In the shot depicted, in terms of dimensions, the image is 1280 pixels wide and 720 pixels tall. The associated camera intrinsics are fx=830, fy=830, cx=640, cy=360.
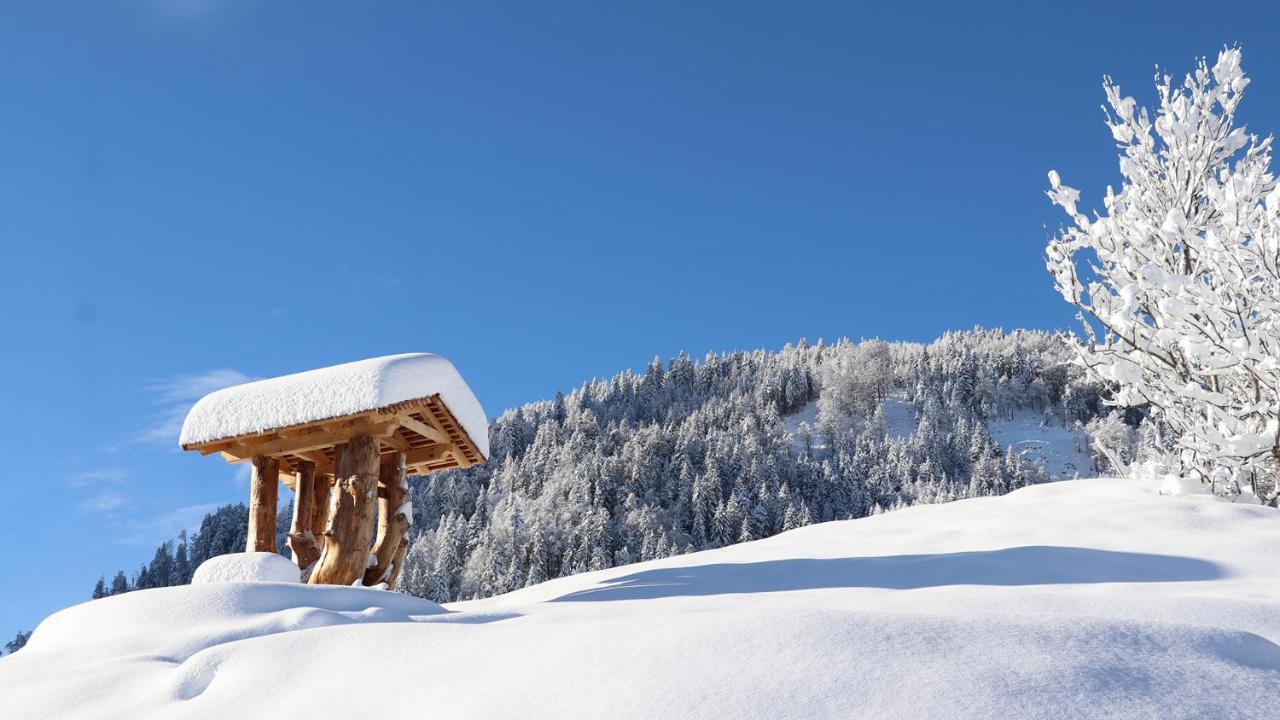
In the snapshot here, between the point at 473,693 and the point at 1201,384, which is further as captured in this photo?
the point at 1201,384

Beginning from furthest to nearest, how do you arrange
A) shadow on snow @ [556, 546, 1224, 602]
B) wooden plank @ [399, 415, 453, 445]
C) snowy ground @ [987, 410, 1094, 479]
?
1. snowy ground @ [987, 410, 1094, 479]
2. wooden plank @ [399, 415, 453, 445]
3. shadow on snow @ [556, 546, 1224, 602]

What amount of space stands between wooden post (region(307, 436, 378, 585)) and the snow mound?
0.39 meters

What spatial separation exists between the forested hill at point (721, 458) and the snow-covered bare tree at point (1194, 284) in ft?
175

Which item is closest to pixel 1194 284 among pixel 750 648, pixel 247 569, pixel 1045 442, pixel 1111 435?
pixel 750 648

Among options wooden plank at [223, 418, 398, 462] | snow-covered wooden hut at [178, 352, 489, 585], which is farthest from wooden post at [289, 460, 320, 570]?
wooden plank at [223, 418, 398, 462]

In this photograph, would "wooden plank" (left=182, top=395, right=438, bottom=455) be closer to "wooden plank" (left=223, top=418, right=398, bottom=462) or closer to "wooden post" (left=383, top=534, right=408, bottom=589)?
"wooden plank" (left=223, top=418, right=398, bottom=462)

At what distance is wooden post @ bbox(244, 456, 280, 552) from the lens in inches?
351

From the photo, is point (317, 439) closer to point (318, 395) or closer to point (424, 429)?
point (318, 395)

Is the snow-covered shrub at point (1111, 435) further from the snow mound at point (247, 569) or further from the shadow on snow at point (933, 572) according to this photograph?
the snow mound at point (247, 569)

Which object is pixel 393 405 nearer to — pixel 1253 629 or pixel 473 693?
pixel 473 693

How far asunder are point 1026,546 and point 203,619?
230 inches

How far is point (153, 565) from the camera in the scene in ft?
291

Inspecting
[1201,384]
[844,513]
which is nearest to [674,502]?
[844,513]

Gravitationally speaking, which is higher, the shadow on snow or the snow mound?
the snow mound
